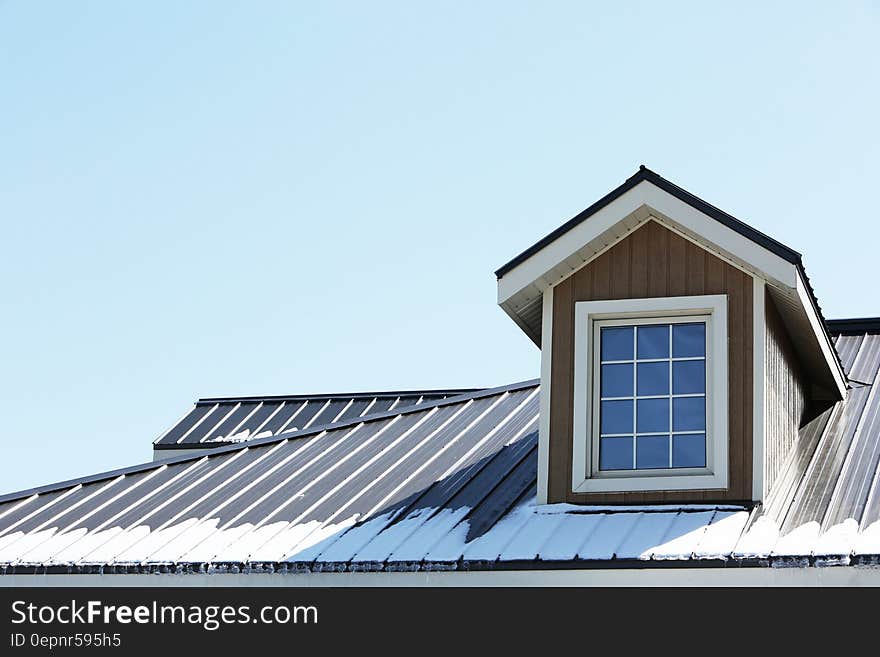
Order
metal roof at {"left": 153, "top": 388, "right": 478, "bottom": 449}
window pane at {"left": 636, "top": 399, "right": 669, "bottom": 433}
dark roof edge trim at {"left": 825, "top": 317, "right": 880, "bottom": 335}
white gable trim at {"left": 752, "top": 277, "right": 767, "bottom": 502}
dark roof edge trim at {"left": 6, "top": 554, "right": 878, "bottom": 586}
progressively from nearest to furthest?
dark roof edge trim at {"left": 6, "top": 554, "right": 878, "bottom": 586}, white gable trim at {"left": 752, "top": 277, "right": 767, "bottom": 502}, window pane at {"left": 636, "top": 399, "right": 669, "bottom": 433}, dark roof edge trim at {"left": 825, "top": 317, "right": 880, "bottom": 335}, metal roof at {"left": 153, "top": 388, "right": 478, "bottom": 449}

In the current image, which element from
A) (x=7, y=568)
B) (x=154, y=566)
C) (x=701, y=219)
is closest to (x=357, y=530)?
(x=154, y=566)

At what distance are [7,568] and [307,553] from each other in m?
2.60

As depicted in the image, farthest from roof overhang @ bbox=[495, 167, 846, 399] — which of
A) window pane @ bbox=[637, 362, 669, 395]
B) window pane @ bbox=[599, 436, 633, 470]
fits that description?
window pane @ bbox=[599, 436, 633, 470]

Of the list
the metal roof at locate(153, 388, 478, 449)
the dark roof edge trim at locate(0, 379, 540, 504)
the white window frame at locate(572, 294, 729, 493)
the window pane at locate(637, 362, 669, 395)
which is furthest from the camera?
the metal roof at locate(153, 388, 478, 449)

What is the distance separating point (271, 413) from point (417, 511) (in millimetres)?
8855

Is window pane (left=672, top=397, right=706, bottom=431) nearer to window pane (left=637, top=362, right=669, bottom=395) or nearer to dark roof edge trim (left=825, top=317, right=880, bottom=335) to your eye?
window pane (left=637, top=362, right=669, bottom=395)

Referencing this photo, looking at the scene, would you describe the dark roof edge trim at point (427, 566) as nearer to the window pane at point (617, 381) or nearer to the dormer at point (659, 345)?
the dormer at point (659, 345)

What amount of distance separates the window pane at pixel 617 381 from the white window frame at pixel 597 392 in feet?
0.27

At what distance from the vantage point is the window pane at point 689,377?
1016 centimetres

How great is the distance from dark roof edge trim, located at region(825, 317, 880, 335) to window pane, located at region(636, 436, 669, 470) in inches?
201

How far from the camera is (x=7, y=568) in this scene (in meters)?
10.3

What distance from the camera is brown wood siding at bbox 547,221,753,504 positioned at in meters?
9.87
